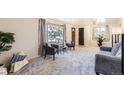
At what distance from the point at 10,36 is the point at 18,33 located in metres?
0.28

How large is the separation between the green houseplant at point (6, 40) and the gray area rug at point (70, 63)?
54cm

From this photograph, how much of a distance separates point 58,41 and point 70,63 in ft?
2.25

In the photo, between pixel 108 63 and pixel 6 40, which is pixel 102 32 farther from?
pixel 6 40

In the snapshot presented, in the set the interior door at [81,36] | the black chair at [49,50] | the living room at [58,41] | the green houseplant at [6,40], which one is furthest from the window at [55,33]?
the green houseplant at [6,40]

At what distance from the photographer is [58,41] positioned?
307 cm

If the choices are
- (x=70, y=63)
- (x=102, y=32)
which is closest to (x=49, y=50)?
(x=70, y=63)

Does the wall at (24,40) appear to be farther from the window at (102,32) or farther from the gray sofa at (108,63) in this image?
the window at (102,32)

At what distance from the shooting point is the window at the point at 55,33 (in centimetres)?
294
